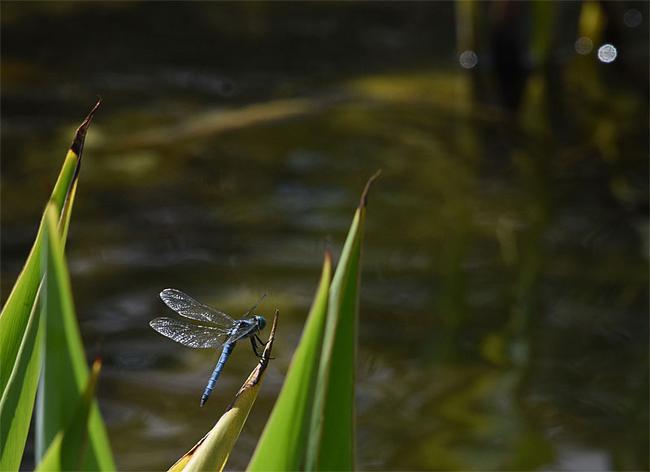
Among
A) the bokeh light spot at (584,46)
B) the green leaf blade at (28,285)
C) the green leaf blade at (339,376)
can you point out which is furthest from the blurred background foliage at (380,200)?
the green leaf blade at (339,376)

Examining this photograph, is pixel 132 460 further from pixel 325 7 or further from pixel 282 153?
pixel 325 7

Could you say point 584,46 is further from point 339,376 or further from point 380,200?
point 339,376

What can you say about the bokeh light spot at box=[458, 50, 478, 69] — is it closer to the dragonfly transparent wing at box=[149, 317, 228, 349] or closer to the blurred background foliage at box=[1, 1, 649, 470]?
the blurred background foliage at box=[1, 1, 649, 470]

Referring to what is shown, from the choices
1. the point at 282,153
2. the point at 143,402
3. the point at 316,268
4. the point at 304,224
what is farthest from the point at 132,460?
the point at 282,153

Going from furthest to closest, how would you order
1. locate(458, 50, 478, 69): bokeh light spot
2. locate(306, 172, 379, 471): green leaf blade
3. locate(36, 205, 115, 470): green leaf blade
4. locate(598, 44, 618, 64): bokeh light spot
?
locate(598, 44, 618, 64): bokeh light spot, locate(458, 50, 478, 69): bokeh light spot, locate(306, 172, 379, 471): green leaf blade, locate(36, 205, 115, 470): green leaf blade

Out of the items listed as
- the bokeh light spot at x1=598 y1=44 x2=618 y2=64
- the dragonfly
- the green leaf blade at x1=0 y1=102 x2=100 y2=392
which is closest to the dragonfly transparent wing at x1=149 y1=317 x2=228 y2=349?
the dragonfly
